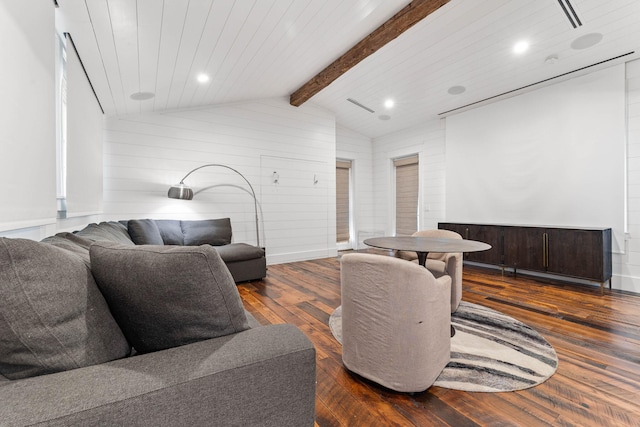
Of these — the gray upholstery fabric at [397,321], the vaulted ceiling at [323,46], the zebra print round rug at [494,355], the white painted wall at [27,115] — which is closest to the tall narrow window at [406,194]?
the vaulted ceiling at [323,46]

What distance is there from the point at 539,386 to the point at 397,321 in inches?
36.6

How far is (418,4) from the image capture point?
2.88m

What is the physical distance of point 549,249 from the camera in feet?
12.3

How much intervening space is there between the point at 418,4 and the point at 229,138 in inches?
131

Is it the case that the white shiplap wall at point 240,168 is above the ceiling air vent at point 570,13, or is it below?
below

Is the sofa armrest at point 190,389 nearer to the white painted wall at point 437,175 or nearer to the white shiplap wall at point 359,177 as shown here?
the white painted wall at point 437,175

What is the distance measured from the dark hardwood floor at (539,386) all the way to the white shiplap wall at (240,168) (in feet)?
6.47

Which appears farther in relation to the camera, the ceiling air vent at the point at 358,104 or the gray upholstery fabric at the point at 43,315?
the ceiling air vent at the point at 358,104

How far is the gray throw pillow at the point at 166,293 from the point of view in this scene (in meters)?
0.83

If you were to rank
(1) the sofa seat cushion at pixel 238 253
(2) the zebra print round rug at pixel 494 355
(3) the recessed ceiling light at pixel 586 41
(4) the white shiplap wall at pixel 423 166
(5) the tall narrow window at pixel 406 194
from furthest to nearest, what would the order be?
1. (5) the tall narrow window at pixel 406 194
2. (4) the white shiplap wall at pixel 423 166
3. (1) the sofa seat cushion at pixel 238 253
4. (3) the recessed ceiling light at pixel 586 41
5. (2) the zebra print round rug at pixel 494 355

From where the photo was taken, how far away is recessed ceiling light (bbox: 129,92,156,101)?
11.2ft

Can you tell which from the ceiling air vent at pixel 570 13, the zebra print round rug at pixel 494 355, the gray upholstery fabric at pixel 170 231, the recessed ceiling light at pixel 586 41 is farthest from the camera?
the gray upholstery fabric at pixel 170 231

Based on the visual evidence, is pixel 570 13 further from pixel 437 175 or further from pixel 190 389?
pixel 190 389

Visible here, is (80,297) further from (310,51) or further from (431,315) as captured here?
(310,51)
